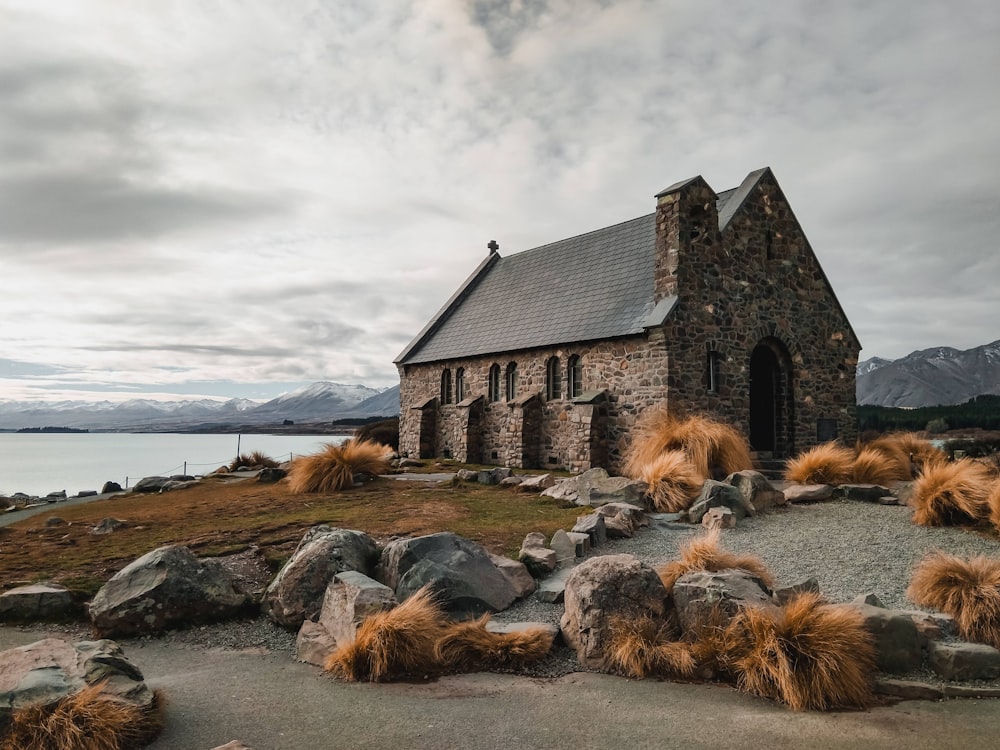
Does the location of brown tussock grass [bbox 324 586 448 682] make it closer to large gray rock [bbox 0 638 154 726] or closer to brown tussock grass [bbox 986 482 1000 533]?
large gray rock [bbox 0 638 154 726]

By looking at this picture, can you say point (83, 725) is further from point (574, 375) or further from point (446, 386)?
point (446, 386)

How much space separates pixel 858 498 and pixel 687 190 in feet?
34.0

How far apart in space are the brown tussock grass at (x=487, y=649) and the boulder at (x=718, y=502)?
616cm

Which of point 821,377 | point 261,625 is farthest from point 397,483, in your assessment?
point 821,377

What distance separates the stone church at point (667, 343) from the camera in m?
19.8

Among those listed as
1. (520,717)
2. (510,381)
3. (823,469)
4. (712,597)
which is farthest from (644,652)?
(510,381)

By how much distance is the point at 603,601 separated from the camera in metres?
6.73

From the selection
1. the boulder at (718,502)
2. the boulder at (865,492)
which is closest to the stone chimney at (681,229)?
the boulder at (865,492)

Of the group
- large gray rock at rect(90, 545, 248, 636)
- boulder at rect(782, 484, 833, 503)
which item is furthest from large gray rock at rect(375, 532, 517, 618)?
boulder at rect(782, 484, 833, 503)

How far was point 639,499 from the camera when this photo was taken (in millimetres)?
12867

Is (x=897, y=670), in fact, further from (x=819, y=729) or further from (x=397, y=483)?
(x=397, y=483)

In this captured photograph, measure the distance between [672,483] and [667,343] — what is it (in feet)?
22.4

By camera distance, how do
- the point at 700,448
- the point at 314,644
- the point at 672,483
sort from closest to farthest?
the point at 314,644 → the point at 672,483 → the point at 700,448

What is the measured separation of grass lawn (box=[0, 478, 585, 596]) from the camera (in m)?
10.1
